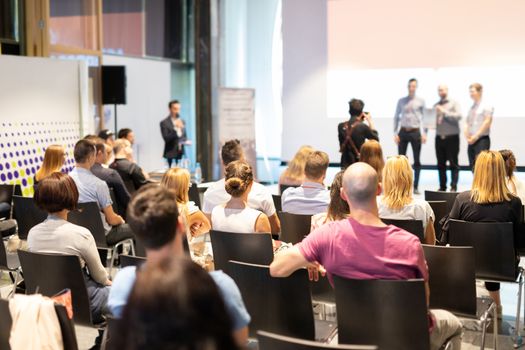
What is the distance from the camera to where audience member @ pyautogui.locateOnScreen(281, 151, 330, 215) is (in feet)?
17.4

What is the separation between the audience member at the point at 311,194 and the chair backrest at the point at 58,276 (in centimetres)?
209

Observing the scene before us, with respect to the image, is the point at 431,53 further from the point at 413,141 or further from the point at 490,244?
the point at 490,244

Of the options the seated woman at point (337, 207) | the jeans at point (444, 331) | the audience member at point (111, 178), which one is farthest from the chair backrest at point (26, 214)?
the jeans at point (444, 331)

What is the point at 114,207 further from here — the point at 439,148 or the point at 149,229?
the point at 439,148

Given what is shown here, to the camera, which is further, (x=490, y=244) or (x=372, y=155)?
(x=372, y=155)

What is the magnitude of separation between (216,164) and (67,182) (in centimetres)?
900

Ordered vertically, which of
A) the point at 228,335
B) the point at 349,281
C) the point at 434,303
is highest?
the point at 228,335

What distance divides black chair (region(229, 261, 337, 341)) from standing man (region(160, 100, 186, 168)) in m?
8.72

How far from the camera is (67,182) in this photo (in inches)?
156

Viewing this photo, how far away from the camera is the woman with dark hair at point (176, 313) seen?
1471 mm

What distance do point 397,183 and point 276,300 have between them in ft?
5.74

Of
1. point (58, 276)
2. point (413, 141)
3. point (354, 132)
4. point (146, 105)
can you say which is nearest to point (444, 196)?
point (354, 132)

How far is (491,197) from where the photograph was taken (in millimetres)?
4727

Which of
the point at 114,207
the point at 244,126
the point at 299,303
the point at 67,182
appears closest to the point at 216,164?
the point at 244,126
